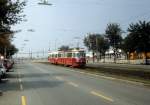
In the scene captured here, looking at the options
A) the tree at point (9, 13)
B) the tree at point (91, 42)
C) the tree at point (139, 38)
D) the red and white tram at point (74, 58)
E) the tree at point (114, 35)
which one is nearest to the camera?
the tree at point (9, 13)

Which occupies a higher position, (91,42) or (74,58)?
(91,42)

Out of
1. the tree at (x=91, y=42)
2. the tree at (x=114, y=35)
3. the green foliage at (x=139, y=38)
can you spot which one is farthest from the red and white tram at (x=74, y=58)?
the tree at (x=91, y=42)

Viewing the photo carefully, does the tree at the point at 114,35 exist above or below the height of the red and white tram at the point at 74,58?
above

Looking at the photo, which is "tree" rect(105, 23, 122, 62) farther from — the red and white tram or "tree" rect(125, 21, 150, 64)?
the red and white tram

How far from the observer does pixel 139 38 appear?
96062 mm

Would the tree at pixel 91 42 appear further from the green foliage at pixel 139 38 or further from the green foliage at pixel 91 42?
the green foliage at pixel 139 38

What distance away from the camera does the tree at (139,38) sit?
94.5m

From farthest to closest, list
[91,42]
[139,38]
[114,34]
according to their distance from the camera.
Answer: [91,42] → [114,34] → [139,38]

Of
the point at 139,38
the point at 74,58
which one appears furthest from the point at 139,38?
the point at 74,58

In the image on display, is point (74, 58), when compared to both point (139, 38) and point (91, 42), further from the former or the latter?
point (91, 42)

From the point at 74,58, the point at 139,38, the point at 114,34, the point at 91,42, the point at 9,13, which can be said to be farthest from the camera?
the point at 91,42

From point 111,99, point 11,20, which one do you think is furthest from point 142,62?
point 111,99

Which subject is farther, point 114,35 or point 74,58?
point 114,35

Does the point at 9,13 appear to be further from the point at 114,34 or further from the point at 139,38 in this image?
the point at 114,34
